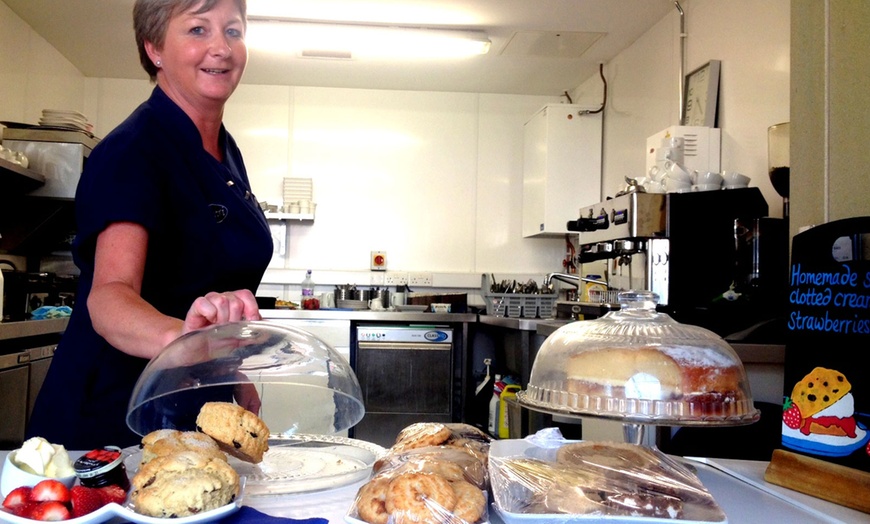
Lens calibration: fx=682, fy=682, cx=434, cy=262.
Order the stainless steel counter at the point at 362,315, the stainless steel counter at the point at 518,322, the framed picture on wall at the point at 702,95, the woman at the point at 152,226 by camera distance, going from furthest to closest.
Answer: the stainless steel counter at the point at 362,315 → the stainless steel counter at the point at 518,322 → the framed picture on wall at the point at 702,95 → the woman at the point at 152,226

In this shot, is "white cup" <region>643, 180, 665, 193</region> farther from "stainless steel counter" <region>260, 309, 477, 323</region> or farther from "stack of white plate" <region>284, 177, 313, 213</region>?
"stack of white plate" <region>284, 177, 313, 213</region>

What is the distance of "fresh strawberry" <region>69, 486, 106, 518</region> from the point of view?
758 millimetres

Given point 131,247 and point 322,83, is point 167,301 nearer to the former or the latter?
point 131,247

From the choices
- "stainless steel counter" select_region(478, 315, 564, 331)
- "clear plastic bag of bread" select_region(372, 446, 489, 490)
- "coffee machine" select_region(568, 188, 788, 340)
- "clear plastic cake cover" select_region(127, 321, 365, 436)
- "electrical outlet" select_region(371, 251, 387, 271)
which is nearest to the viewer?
"clear plastic bag of bread" select_region(372, 446, 489, 490)

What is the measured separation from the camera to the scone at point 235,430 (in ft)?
3.05

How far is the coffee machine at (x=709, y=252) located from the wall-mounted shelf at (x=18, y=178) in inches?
130

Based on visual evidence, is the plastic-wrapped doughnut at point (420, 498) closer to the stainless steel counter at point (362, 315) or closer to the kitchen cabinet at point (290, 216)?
the stainless steel counter at point (362, 315)

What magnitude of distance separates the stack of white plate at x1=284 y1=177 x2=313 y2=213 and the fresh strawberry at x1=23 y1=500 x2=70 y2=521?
16.3 feet

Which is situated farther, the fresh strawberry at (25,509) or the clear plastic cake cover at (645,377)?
the clear plastic cake cover at (645,377)

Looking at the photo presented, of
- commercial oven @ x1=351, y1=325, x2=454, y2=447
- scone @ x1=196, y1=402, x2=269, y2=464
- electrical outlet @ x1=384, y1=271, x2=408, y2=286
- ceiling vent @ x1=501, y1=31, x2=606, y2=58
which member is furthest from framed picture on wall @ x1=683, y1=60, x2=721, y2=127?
scone @ x1=196, y1=402, x2=269, y2=464

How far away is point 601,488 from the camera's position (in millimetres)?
806

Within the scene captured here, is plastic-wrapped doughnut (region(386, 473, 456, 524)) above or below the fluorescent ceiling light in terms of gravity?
below

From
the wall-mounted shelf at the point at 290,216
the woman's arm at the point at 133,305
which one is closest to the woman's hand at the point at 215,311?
the woman's arm at the point at 133,305

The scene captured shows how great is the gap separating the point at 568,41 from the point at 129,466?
4310 millimetres
